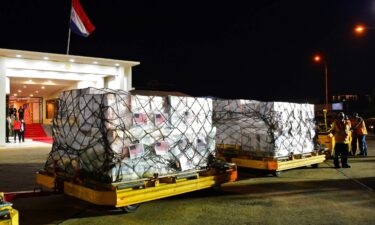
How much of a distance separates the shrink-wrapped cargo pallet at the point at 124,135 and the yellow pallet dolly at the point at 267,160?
102 inches

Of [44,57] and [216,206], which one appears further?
[44,57]

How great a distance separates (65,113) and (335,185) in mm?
6413

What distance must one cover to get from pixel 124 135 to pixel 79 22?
16916 millimetres

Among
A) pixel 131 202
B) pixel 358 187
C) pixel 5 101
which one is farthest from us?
pixel 5 101

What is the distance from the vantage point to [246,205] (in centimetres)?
690

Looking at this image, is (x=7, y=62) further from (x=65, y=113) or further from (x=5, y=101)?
(x=65, y=113)

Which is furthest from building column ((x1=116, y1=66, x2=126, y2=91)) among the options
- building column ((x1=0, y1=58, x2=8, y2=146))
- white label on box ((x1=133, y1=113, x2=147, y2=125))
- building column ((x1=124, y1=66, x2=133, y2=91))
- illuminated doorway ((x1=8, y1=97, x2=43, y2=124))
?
white label on box ((x1=133, y1=113, x2=147, y2=125))

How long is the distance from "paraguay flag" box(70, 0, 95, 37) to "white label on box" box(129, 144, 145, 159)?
16.4 m

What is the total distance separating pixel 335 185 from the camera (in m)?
8.77

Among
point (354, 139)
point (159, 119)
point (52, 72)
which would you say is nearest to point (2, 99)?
point (52, 72)

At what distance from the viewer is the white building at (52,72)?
62.2 feet

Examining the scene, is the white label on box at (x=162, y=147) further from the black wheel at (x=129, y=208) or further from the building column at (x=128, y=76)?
the building column at (x=128, y=76)

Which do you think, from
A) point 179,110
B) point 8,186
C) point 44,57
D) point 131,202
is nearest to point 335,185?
point 179,110

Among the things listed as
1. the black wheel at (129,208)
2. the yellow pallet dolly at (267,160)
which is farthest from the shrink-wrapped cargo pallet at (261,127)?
the black wheel at (129,208)
